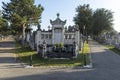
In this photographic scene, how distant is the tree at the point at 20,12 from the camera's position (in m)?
64.4

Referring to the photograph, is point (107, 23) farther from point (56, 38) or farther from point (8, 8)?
point (56, 38)

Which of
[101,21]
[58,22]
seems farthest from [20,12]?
[101,21]

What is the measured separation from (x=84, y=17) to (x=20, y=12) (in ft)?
97.4

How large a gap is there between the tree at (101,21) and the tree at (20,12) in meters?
28.6

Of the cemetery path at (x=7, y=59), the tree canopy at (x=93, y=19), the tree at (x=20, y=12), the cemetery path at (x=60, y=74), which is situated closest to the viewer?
the cemetery path at (x=60, y=74)

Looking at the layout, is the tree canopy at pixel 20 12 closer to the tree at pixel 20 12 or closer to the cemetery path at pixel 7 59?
the tree at pixel 20 12

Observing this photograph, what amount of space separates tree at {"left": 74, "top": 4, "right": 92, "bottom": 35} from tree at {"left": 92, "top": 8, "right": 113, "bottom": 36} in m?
2.04

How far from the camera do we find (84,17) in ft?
298

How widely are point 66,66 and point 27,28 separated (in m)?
45.0

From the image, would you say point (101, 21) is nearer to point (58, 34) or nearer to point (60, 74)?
point (58, 34)

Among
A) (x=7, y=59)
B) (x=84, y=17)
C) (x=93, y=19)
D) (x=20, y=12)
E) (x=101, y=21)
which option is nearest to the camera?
(x=7, y=59)

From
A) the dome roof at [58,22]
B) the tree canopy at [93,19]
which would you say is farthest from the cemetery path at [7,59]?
the tree canopy at [93,19]

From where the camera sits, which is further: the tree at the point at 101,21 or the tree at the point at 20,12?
the tree at the point at 101,21

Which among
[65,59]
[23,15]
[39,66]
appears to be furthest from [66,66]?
[23,15]
